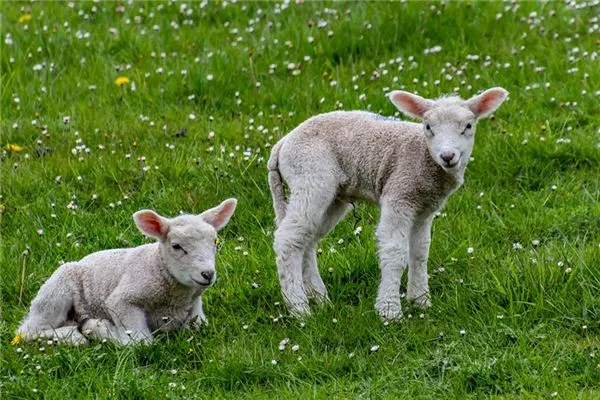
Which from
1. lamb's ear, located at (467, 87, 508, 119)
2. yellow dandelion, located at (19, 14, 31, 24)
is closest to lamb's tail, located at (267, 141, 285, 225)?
lamb's ear, located at (467, 87, 508, 119)

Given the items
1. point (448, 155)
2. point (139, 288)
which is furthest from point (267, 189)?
point (448, 155)

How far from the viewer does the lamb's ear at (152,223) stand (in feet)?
26.2

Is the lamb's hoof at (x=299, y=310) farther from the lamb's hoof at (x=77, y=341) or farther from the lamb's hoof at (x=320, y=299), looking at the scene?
the lamb's hoof at (x=77, y=341)

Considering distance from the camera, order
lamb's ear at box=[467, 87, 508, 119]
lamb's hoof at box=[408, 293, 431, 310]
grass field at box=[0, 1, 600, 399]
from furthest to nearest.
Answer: lamb's hoof at box=[408, 293, 431, 310] < lamb's ear at box=[467, 87, 508, 119] < grass field at box=[0, 1, 600, 399]

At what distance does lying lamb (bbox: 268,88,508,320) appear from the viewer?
8.12 metres

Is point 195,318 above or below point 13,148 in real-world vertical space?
above

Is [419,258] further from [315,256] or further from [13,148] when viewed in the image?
[13,148]

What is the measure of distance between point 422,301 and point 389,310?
1.19 ft

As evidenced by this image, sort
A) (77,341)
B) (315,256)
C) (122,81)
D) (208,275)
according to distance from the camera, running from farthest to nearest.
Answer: (122,81)
(315,256)
(77,341)
(208,275)

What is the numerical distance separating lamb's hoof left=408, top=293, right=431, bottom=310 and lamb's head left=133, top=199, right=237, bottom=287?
1437mm

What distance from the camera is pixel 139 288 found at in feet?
26.4

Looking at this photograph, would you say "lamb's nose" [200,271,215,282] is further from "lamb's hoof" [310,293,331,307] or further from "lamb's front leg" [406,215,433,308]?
"lamb's front leg" [406,215,433,308]

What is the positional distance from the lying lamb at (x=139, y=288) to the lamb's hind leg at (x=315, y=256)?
76 centimetres

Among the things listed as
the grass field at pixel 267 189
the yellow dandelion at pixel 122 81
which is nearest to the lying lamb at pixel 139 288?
the grass field at pixel 267 189
